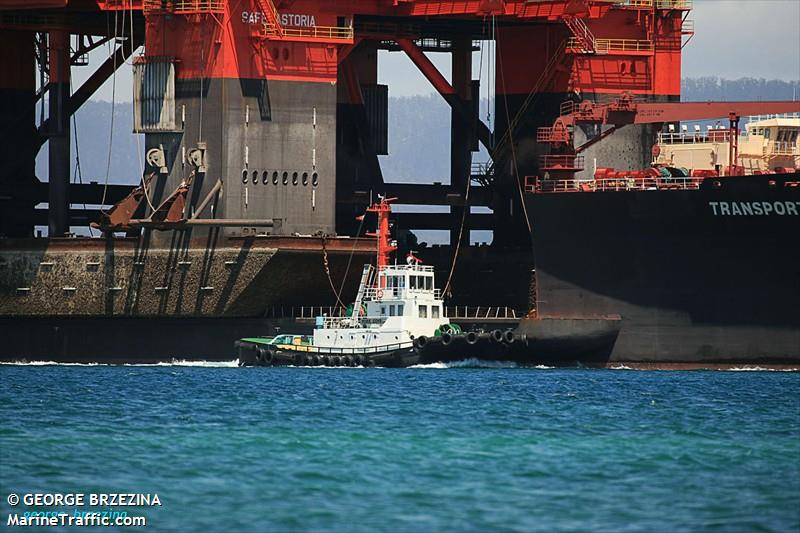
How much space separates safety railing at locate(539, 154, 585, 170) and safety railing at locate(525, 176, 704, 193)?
0.82m

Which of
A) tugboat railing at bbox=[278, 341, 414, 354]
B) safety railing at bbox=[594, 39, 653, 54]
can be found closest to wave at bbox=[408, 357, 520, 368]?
tugboat railing at bbox=[278, 341, 414, 354]

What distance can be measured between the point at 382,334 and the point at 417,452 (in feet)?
91.8

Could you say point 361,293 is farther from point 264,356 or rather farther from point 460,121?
point 460,121

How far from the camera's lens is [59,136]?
7681cm

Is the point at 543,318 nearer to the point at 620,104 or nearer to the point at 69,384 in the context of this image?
the point at 620,104

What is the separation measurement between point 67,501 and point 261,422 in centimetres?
1322

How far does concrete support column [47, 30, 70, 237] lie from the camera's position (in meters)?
76.1

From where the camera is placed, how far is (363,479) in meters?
37.3

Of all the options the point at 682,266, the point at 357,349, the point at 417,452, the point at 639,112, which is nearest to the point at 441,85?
the point at 639,112

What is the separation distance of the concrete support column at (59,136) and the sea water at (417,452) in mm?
15312

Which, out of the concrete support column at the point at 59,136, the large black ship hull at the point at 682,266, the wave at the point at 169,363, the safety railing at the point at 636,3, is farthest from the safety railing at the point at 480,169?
the concrete support column at the point at 59,136

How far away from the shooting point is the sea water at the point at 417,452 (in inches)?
1325

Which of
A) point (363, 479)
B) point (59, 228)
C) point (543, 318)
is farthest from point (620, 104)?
point (363, 479)

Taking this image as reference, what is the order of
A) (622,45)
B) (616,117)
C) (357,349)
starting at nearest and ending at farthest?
(357,349) < (616,117) < (622,45)
